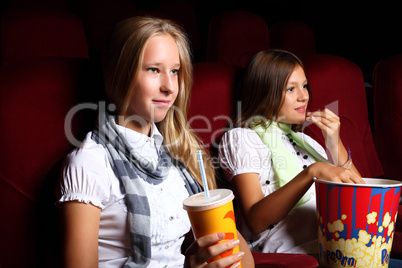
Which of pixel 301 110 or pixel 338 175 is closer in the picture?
pixel 338 175

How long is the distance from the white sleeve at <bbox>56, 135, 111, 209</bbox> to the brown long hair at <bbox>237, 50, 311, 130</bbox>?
18.3 inches

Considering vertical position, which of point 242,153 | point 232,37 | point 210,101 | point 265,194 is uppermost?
point 232,37

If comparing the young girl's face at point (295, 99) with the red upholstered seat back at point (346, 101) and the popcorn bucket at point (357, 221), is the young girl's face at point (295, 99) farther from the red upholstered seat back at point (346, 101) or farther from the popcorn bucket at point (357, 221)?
the popcorn bucket at point (357, 221)

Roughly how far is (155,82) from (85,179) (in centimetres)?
22

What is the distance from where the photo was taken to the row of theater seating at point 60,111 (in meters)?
0.83

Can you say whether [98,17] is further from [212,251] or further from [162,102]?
[212,251]

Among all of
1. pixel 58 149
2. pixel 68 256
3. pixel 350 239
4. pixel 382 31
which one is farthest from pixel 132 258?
pixel 382 31

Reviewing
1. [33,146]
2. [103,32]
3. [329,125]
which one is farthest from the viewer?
[103,32]

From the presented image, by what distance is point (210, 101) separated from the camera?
1.11 m

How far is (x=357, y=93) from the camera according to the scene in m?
1.39

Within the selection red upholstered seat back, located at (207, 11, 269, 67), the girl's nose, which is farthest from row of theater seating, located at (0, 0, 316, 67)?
the girl's nose

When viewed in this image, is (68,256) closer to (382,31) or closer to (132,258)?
(132,258)

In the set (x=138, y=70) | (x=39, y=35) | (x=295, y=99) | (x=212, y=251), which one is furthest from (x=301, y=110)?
(x=39, y=35)

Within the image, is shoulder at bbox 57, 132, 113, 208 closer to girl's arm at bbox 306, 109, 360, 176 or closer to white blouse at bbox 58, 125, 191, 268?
white blouse at bbox 58, 125, 191, 268
